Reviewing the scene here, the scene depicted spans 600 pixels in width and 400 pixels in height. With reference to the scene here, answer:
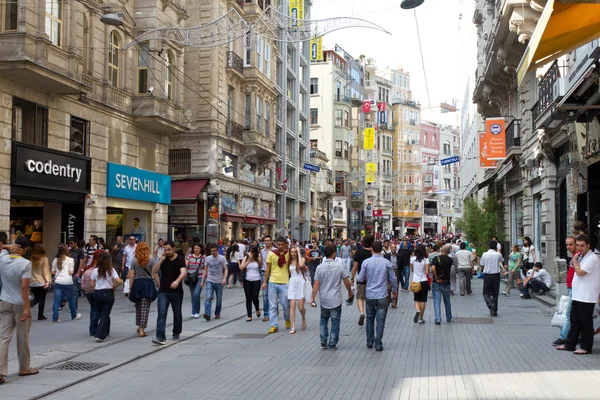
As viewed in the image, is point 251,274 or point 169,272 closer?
point 169,272

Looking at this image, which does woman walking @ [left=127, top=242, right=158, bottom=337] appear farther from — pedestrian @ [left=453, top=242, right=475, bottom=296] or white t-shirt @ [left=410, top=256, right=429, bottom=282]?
pedestrian @ [left=453, top=242, right=475, bottom=296]

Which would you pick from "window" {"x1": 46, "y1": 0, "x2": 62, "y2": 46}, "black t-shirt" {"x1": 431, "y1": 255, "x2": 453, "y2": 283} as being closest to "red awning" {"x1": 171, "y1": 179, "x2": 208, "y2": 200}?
"window" {"x1": 46, "y1": 0, "x2": 62, "y2": 46}

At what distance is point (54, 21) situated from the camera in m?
19.6

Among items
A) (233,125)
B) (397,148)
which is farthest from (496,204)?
(397,148)

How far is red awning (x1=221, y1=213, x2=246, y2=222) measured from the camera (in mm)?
34594

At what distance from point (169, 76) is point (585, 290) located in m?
20.9

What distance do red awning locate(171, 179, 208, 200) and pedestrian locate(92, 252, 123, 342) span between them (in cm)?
2091

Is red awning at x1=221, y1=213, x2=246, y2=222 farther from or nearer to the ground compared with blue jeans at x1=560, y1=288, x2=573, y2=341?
farther from the ground

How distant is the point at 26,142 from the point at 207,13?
1691 cm

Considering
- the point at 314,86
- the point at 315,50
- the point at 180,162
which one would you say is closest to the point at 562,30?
the point at 180,162

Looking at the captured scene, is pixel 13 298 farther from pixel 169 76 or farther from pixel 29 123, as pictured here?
pixel 169 76

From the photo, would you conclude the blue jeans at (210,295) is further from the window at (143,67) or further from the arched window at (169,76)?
the arched window at (169,76)

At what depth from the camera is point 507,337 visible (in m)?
12.0

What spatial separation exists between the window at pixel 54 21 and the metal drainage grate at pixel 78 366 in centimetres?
1243
